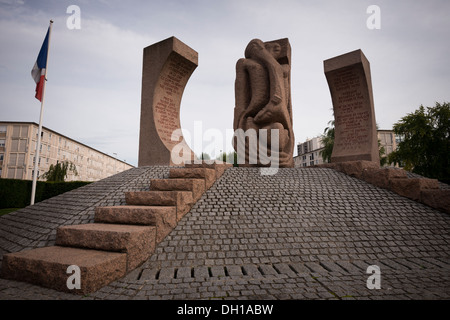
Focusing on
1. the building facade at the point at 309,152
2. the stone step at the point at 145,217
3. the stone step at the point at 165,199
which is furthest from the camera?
the building facade at the point at 309,152

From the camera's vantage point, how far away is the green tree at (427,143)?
17297 millimetres

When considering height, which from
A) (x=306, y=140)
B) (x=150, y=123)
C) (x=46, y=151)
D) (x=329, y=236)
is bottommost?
(x=329, y=236)

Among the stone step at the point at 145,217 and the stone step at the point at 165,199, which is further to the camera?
the stone step at the point at 165,199

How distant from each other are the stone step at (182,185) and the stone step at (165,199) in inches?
8.2

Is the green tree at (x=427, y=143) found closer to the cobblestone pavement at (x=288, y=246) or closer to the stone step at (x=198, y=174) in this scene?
the cobblestone pavement at (x=288, y=246)

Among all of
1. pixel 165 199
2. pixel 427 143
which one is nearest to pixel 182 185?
pixel 165 199

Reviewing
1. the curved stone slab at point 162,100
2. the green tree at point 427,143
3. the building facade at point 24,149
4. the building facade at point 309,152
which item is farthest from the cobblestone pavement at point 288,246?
the building facade at point 309,152

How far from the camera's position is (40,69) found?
30.4 feet

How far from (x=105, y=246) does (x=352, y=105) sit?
9461 millimetres

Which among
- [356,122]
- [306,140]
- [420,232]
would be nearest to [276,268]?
[420,232]

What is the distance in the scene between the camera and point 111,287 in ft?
8.71

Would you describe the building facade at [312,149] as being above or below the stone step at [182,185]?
above
